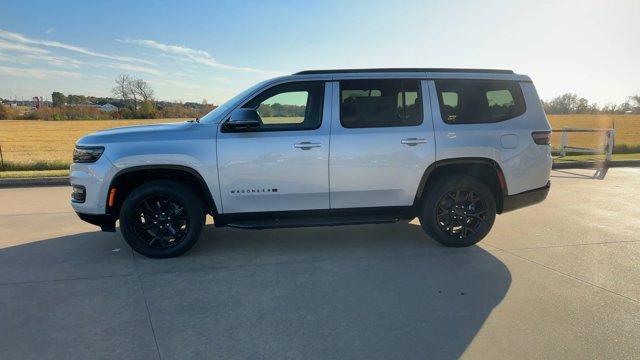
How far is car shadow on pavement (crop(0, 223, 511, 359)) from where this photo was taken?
299 centimetres

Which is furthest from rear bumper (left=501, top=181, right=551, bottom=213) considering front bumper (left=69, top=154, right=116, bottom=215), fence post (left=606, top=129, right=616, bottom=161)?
fence post (left=606, top=129, right=616, bottom=161)

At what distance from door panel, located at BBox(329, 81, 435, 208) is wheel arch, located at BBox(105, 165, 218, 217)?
142 centimetres

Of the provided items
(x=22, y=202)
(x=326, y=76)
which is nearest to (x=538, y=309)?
(x=326, y=76)

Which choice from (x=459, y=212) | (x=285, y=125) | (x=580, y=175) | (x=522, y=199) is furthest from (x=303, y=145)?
(x=580, y=175)

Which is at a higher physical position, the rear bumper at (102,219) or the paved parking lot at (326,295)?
the rear bumper at (102,219)

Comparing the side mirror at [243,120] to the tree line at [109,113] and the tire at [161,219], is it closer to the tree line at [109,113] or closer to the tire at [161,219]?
the tire at [161,219]

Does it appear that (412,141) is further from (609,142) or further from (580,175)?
(609,142)

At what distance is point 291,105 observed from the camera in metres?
4.86

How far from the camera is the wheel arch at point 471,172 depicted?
4.96 m

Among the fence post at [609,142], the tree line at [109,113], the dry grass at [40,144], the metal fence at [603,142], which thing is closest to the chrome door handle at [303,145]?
the dry grass at [40,144]

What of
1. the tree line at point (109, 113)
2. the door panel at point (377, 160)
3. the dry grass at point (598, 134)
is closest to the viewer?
the door panel at point (377, 160)

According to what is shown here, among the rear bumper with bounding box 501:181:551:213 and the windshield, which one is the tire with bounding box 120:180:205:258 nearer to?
the windshield

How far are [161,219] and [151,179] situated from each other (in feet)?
1.51

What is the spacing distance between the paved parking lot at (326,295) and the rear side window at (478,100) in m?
1.58
